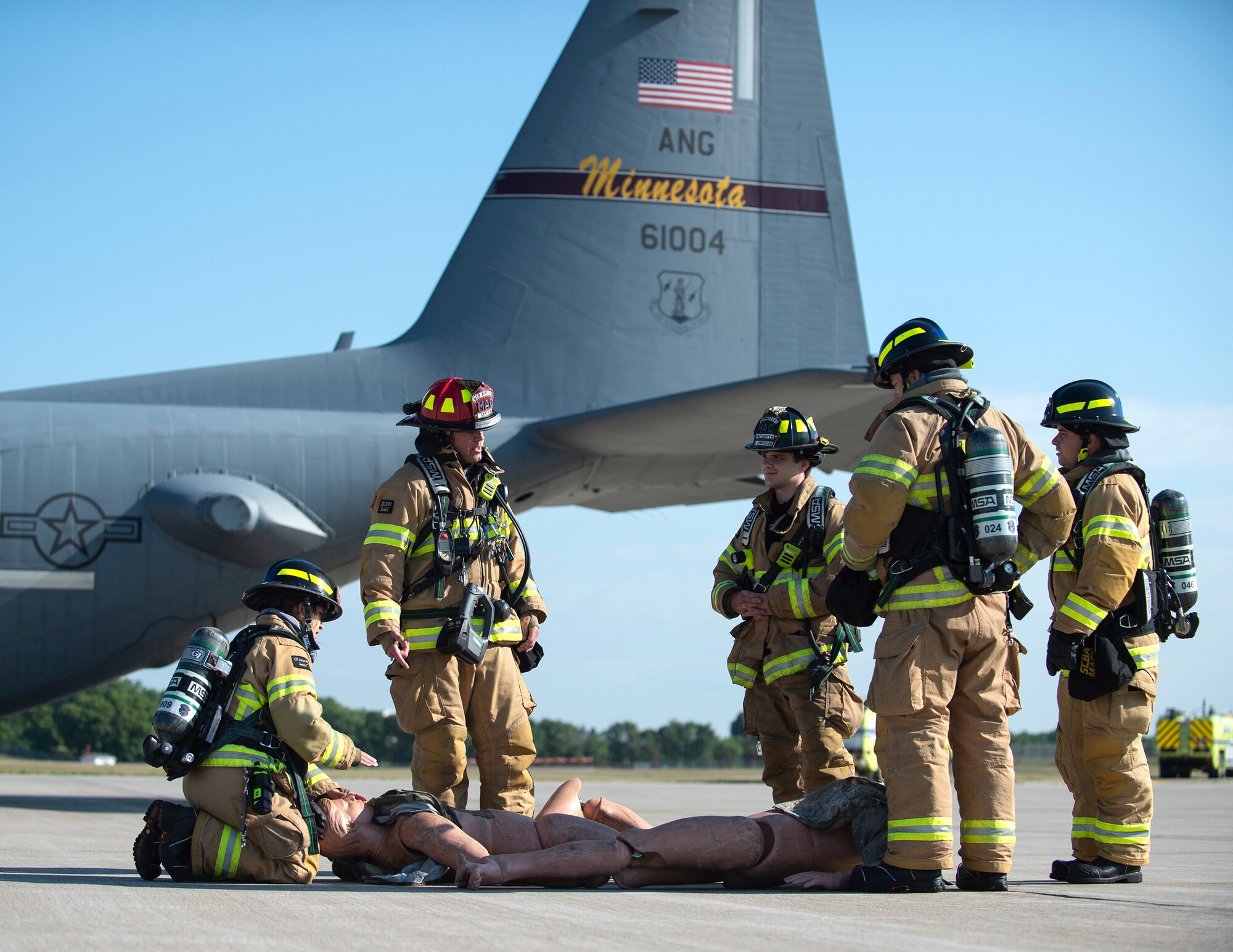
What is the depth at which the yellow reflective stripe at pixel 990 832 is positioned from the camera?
425 cm

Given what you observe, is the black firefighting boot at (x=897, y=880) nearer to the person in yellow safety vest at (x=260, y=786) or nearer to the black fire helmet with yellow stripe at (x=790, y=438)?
the person in yellow safety vest at (x=260, y=786)

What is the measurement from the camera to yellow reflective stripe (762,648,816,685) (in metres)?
5.75

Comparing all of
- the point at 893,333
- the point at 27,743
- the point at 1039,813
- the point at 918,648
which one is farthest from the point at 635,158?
the point at 27,743

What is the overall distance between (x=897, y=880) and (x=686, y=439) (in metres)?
6.21

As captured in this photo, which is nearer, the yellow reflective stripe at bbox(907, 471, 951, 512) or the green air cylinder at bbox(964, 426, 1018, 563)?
the green air cylinder at bbox(964, 426, 1018, 563)

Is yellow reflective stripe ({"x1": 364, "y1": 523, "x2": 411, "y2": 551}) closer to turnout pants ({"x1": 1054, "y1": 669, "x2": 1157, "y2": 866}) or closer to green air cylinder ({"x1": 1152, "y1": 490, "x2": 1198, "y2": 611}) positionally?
turnout pants ({"x1": 1054, "y1": 669, "x2": 1157, "y2": 866})

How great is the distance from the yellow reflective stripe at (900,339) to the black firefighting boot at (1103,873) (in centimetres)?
202

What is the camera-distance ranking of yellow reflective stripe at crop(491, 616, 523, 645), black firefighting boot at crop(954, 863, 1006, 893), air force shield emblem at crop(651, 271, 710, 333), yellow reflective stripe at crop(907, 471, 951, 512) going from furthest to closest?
air force shield emblem at crop(651, 271, 710, 333), yellow reflective stripe at crop(491, 616, 523, 645), yellow reflective stripe at crop(907, 471, 951, 512), black firefighting boot at crop(954, 863, 1006, 893)

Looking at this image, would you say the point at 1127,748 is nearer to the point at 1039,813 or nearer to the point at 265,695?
the point at 265,695

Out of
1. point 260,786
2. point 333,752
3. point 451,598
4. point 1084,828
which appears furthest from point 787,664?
point 260,786

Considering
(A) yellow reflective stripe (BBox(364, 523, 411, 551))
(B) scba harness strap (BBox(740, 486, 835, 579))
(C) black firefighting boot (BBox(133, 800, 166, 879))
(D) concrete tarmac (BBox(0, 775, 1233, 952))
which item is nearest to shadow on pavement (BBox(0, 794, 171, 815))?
(D) concrete tarmac (BBox(0, 775, 1233, 952))

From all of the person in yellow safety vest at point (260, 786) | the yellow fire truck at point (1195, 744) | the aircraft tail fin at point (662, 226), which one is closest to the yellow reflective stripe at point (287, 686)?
the person in yellow safety vest at point (260, 786)

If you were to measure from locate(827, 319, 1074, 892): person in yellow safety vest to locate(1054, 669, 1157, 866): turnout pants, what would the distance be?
1.93ft

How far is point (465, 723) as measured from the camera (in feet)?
18.1
